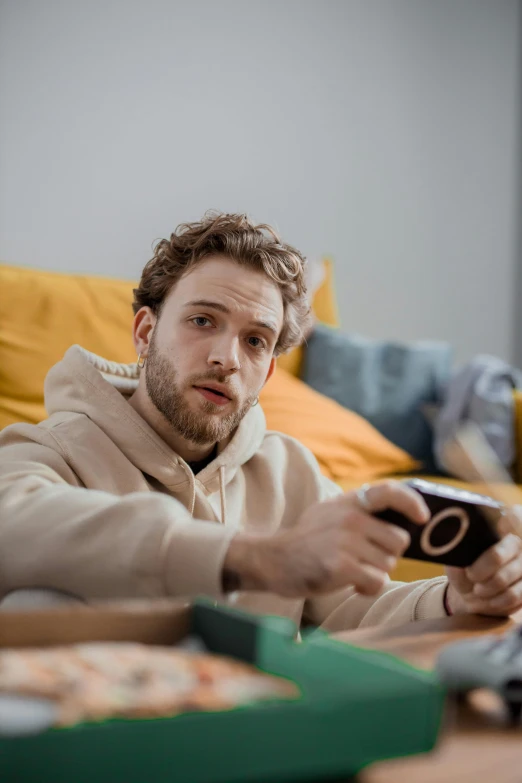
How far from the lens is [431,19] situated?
3.34m

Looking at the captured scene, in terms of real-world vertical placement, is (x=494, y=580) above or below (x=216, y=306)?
below

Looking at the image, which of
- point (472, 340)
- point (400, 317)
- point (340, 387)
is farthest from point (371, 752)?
point (472, 340)

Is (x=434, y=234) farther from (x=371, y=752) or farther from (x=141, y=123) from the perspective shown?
(x=371, y=752)

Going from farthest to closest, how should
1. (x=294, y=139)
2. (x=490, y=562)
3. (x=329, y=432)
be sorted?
(x=294, y=139), (x=329, y=432), (x=490, y=562)

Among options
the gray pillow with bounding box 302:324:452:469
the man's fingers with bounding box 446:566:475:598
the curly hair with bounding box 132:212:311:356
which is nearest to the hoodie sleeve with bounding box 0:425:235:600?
the man's fingers with bounding box 446:566:475:598

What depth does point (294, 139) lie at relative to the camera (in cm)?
303

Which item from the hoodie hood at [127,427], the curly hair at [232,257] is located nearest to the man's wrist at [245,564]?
the hoodie hood at [127,427]

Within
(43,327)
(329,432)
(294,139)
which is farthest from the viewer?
(294,139)

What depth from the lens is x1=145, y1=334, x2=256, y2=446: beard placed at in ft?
4.19

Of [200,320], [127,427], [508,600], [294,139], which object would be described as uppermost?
[294,139]

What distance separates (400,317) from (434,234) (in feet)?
1.22

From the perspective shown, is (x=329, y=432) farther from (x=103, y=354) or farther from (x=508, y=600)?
(x=508, y=600)

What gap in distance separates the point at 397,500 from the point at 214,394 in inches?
23.8

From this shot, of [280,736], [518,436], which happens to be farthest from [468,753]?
[518,436]
